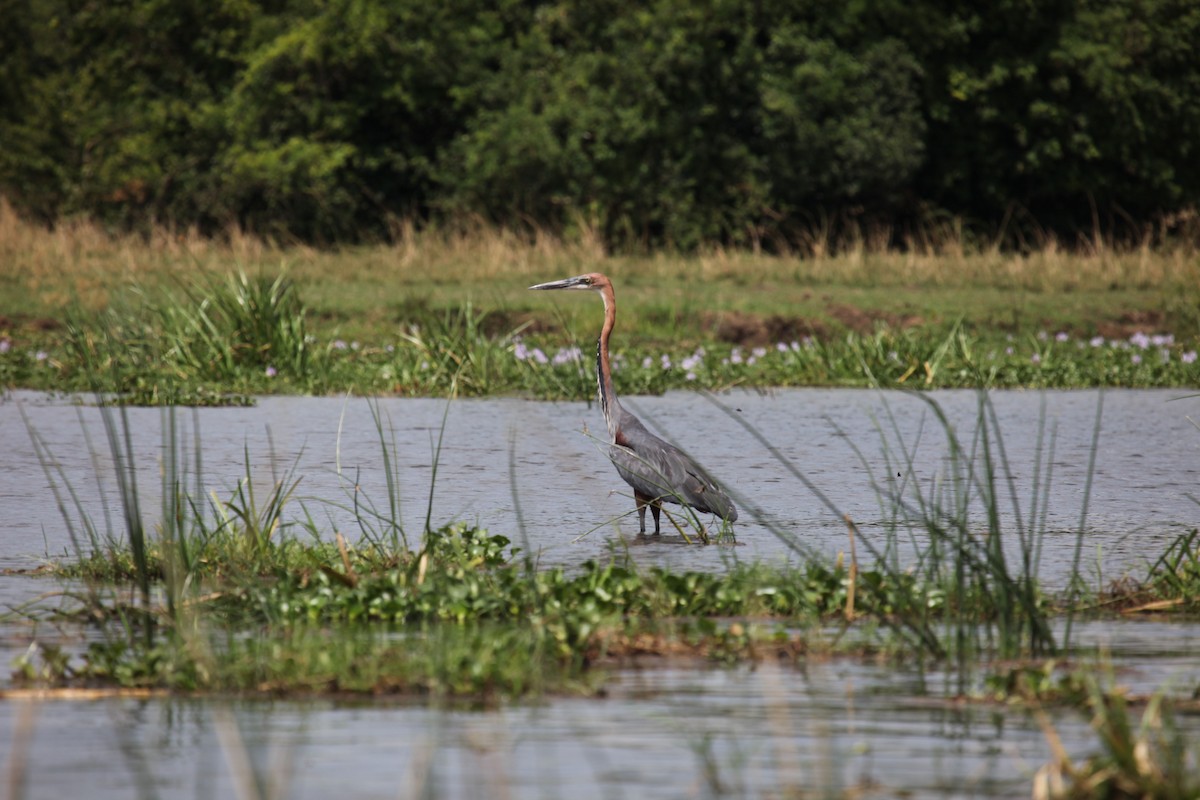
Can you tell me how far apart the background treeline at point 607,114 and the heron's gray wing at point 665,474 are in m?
17.2

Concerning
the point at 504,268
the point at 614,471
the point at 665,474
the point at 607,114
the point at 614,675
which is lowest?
the point at 614,675

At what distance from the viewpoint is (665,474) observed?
679 cm

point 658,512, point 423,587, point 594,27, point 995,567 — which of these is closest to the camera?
point 995,567

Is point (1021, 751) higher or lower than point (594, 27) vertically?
lower

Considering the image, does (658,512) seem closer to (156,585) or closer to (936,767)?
(156,585)

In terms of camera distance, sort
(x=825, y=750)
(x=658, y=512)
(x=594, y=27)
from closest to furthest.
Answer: (x=825, y=750) < (x=658, y=512) < (x=594, y=27)

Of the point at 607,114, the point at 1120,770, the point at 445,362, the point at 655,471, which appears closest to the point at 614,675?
the point at 1120,770

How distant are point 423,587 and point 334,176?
23141 millimetres

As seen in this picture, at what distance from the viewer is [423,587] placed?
4.98 metres

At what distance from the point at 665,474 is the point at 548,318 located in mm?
8577

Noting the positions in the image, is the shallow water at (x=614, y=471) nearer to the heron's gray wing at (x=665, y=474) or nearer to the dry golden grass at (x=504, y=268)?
the heron's gray wing at (x=665, y=474)

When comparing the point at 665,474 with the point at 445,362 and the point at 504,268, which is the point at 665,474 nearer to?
the point at 445,362

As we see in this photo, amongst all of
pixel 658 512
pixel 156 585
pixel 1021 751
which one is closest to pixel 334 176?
pixel 658 512

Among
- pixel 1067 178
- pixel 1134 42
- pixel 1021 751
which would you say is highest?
pixel 1134 42
